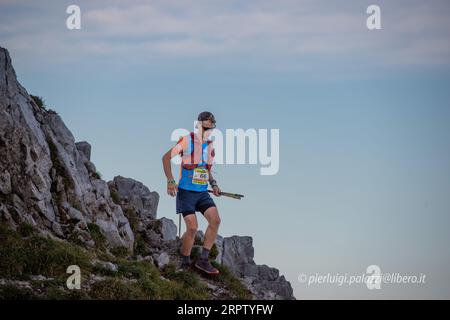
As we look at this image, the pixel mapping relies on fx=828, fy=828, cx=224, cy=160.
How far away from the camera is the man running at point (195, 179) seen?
783 inches

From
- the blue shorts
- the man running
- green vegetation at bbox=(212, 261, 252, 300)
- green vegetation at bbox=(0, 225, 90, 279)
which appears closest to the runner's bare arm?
the man running

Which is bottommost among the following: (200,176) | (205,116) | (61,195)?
(61,195)

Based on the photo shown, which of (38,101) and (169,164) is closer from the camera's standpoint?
(169,164)

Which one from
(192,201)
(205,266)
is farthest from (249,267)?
(192,201)

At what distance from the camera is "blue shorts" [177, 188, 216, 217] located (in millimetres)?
20266

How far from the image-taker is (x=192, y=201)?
799 inches

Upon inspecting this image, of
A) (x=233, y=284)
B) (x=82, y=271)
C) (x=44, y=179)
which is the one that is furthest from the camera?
(x=233, y=284)

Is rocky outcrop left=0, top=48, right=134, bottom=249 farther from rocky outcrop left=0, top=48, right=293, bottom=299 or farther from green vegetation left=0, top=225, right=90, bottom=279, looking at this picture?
green vegetation left=0, top=225, right=90, bottom=279

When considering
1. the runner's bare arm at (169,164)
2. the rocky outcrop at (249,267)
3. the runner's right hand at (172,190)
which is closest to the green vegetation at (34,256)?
the runner's right hand at (172,190)

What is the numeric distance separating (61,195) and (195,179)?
15.3 feet

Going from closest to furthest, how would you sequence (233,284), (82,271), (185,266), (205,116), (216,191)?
(82,271), (205,116), (216,191), (185,266), (233,284)

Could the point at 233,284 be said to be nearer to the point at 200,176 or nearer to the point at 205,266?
the point at 205,266

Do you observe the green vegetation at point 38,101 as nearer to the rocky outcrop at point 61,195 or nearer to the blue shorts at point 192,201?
the rocky outcrop at point 61,195
